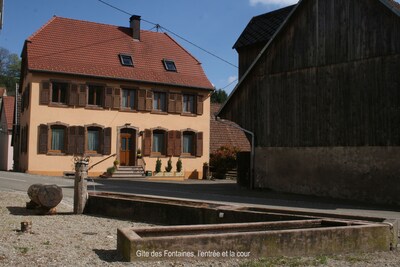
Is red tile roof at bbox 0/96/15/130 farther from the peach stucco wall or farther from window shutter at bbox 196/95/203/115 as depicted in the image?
window shutter at bbox 196/95/203/115

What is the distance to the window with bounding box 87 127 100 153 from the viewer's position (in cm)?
3021

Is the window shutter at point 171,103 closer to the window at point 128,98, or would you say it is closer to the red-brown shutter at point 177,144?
the red-brown shutter at point 177,144

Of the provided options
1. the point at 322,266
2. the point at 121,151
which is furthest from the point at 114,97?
the point at 322,266

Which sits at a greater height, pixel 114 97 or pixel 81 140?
pixel 114 97

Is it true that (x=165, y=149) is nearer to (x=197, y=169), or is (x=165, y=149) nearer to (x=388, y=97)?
(x=197, y=169)

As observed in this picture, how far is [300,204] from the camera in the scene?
1566 centimetres

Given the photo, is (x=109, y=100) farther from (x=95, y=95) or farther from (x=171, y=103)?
(x=171, y=103)

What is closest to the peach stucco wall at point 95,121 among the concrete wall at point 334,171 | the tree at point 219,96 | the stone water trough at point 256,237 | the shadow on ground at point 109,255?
the concrete wall at point 334,171

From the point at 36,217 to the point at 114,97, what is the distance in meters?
19.6

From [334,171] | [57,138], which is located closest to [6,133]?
[57,138]

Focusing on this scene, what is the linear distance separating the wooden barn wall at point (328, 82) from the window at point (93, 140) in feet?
37.7

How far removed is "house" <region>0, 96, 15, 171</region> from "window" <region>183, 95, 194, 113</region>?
14.9 meters

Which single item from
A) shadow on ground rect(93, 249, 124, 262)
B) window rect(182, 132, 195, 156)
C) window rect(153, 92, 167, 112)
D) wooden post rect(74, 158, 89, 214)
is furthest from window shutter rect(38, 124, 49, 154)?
shadow on ground rect(93, 249, 124, 262)

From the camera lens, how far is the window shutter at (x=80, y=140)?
29.5 m
